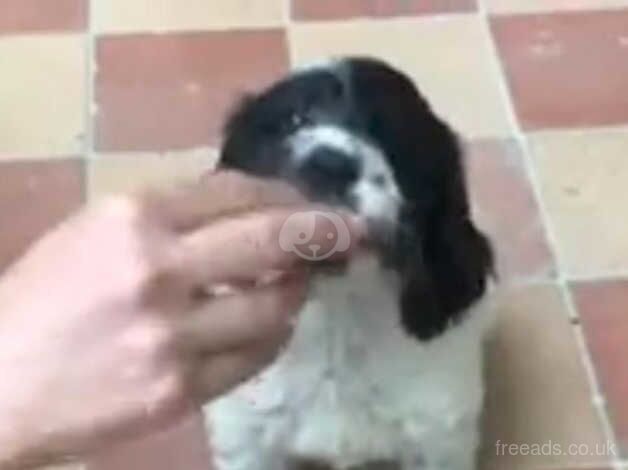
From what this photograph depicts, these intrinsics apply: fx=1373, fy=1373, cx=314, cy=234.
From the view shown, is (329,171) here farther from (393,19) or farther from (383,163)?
(393,19)

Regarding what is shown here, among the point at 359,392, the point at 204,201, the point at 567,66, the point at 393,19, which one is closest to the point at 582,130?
the point at 567,66

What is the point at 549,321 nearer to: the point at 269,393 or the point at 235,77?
the point at 269,393

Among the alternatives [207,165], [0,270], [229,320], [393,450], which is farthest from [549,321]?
[229,320]

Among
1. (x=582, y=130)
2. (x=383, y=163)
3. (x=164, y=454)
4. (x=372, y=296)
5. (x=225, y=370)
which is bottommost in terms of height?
(x=164, y=454)

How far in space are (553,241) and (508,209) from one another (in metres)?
0.06

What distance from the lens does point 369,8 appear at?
5.35 ft

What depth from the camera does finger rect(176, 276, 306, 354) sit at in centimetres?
59

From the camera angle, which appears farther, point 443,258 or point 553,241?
point 553,241

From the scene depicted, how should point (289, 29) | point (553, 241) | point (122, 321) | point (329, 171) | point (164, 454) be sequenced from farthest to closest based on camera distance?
point (289, 29) → point (553, 241) → point (164, 454) → point (329, 171) → point (122, 321)

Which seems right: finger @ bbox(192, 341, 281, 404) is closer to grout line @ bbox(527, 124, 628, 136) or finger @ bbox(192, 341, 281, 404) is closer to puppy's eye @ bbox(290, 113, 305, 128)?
puppy's eye @ bbox(290, 113, 305, 128)

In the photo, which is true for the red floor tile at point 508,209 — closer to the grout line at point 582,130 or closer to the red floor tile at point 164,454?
the grout line at point 582,130

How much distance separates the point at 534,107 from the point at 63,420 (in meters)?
1.01

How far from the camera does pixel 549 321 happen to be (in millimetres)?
1305

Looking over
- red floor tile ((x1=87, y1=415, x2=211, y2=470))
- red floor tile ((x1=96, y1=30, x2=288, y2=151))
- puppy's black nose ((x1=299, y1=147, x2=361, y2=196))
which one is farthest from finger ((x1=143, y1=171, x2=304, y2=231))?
red floor tile ((x1=96, y1=30, x2=288, y2=151))
